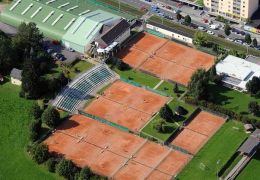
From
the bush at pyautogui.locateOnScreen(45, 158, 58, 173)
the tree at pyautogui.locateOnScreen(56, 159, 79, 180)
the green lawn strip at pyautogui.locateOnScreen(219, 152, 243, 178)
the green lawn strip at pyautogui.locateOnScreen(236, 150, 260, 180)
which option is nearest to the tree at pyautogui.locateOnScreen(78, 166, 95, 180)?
the tree at pyautogui.locateOnScreen(56, 159, 79, 180)

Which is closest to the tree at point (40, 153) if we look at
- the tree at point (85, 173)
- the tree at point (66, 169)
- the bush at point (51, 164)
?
the bush at point (51, 164)

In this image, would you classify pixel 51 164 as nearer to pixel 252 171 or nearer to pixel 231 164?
pixel 231 164

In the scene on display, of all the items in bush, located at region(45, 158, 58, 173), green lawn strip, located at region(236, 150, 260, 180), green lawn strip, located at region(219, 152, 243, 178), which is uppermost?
bush, located at region(45, 158, 58, 173)

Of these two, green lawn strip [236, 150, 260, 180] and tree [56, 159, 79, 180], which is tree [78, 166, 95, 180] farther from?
green lawn strip [236, 150, 260, 180]

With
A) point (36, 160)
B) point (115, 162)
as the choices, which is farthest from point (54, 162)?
point (115, 162)

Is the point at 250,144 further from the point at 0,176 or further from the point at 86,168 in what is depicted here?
the point at 0,176

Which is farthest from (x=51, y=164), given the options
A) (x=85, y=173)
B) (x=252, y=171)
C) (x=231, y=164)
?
(x=252, y=171)
